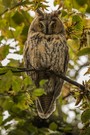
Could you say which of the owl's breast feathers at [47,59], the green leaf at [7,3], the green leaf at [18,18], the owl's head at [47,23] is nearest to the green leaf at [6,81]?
the green leaf at [7,3]

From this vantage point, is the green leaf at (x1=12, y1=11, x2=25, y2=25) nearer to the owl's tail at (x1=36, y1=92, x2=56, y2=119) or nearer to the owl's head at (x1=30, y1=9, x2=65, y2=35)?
the owl's head at (x1=30, y1=9, x2=65, y2=35)

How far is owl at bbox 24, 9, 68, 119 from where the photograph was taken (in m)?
3.40

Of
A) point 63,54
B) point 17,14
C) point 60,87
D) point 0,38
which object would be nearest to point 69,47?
point 63,54

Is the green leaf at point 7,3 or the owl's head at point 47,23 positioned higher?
the owl's head at point 47,23

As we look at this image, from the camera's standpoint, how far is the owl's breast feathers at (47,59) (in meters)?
3.39

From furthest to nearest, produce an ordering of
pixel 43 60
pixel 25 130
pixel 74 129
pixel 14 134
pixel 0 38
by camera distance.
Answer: pixel 74 129 < pixel 43 60 < pixel 25 130 < pixel 14 134 < pixel 0 38

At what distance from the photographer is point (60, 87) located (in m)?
3.51

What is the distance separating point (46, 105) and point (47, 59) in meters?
0.41

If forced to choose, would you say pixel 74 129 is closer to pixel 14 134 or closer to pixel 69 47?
pixel 69 47

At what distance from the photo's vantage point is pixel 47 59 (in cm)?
339

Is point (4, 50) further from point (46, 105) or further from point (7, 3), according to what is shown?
point (46, 105)

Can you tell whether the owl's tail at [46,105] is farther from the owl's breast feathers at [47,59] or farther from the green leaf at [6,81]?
the green leaf at [6,81]

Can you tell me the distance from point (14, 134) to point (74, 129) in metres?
1.36

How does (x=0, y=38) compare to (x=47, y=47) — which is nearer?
(x=0, y=38)
